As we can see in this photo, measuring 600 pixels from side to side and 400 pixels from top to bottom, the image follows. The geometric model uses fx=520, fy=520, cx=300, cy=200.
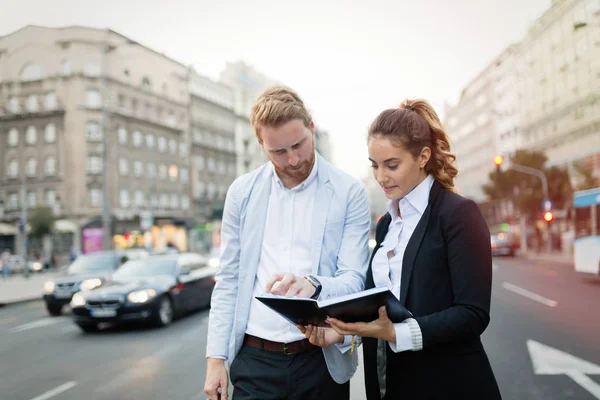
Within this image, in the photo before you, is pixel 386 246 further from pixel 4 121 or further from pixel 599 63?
pixel 4 121

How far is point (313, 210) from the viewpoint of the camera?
7.98 feet

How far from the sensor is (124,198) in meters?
47.9

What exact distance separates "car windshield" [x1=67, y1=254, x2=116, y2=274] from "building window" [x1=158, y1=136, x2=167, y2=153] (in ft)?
131

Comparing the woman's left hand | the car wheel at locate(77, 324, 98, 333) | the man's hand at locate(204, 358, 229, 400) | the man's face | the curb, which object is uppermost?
the man's face

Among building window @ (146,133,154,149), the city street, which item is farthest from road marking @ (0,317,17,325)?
building window @ (146,133,154,149)

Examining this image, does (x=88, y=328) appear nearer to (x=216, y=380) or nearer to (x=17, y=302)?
(x=17, y=302)

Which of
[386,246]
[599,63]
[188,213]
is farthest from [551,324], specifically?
[188,213]

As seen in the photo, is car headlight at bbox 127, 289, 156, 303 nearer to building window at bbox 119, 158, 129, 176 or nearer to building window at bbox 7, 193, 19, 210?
building window at bbox 119, 158, 129, 176

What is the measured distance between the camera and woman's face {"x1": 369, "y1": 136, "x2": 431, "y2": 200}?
219cm

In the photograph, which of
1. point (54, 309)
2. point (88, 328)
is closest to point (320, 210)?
point (88, 328)

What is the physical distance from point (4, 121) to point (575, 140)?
46.4 m

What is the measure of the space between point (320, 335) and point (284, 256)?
442 millimetres

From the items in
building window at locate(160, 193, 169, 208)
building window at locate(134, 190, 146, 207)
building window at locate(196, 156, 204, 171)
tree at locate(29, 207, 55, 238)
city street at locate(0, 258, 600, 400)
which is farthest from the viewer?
building window at locate(196, 156, 204, 171)

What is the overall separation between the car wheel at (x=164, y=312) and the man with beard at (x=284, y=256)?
871cm
